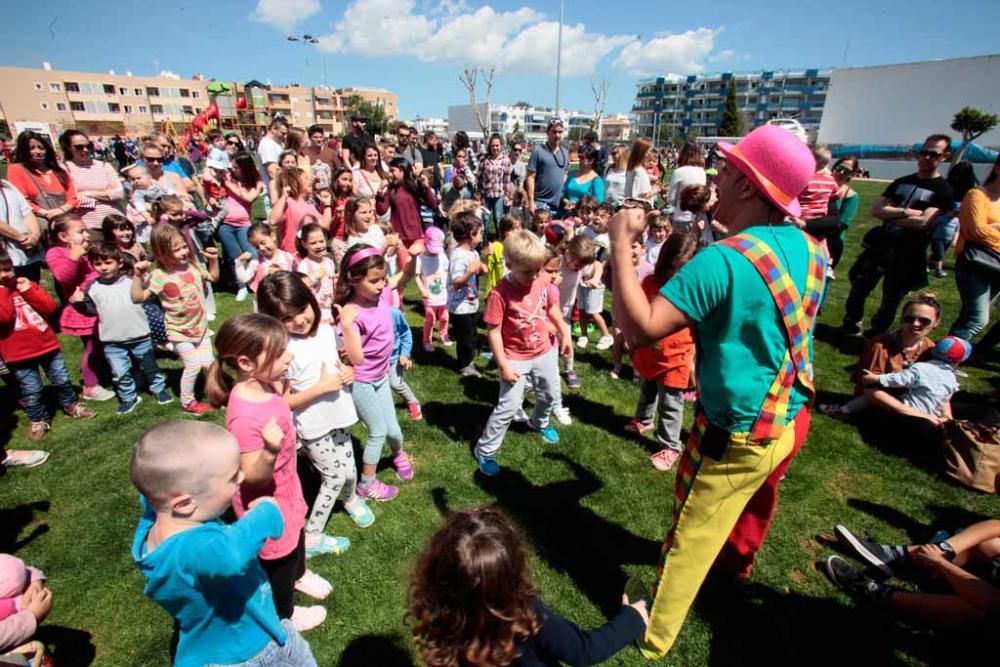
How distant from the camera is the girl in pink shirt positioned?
1996 mm

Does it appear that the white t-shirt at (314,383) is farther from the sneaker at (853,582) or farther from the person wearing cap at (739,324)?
the sneaker at (853,582)

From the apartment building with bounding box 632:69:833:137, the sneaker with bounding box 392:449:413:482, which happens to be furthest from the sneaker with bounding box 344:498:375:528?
the apartment building with bounding box 632:69:833:137

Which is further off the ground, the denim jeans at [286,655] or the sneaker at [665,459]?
the denim jeans at [286,655]

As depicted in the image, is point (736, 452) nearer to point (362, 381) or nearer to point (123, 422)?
point (362, 381)

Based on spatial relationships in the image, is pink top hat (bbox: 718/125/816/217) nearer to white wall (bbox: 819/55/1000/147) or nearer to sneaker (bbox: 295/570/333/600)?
sneaker (bbox: 295/570/333/600)

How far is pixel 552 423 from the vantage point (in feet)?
15.0

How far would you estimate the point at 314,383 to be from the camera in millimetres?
2719

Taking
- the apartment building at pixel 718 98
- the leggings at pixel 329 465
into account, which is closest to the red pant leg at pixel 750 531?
the leggings at pixel 329 465

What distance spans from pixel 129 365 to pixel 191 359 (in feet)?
2.03

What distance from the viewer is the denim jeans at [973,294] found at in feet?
15.4

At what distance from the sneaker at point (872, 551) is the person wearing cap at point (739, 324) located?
1521mm

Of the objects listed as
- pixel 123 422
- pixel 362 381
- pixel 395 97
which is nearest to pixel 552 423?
pixel 362 381

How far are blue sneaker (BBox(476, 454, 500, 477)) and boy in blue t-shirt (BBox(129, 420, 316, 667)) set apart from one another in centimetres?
226

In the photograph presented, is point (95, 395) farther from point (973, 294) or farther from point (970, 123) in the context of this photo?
point (970, 123)
